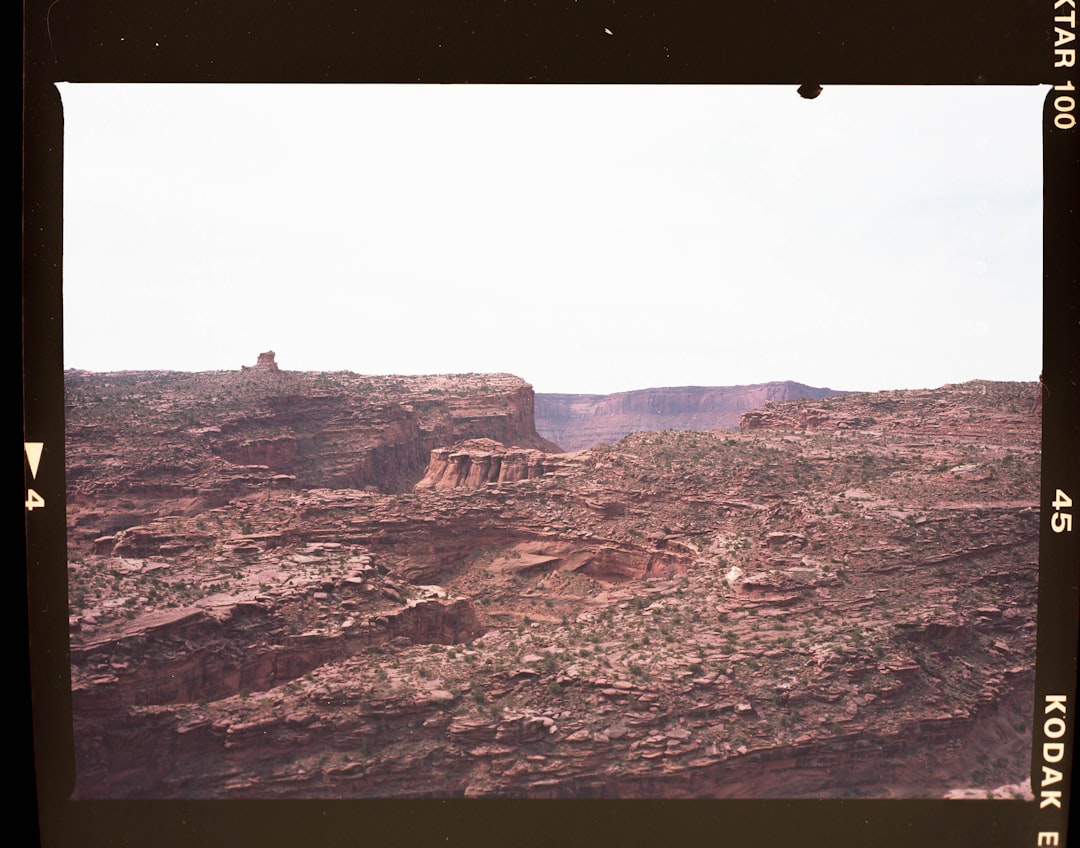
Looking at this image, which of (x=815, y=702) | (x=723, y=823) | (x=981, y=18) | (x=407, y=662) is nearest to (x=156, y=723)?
(x=407, y=662)

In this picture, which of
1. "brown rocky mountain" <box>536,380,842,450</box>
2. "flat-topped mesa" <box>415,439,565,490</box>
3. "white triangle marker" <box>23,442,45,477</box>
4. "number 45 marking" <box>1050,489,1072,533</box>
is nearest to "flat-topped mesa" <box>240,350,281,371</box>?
"flat-topped mesa" <box>415,439,565,490</box>

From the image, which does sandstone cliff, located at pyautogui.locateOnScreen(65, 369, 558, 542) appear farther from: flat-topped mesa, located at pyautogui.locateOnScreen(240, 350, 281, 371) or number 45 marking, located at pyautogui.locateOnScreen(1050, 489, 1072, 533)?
number 45 marking, located at pyautogui.locateOnScreen(1050, 489, 1072, 533)

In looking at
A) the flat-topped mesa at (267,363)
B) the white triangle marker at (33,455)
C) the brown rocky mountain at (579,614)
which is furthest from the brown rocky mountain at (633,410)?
the white triangle marker at (33,455)

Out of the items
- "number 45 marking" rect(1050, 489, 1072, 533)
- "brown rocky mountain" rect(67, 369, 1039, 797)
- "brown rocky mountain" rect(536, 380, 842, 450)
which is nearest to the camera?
"number 45 marking" rect(1050, 489, 1072, 533)

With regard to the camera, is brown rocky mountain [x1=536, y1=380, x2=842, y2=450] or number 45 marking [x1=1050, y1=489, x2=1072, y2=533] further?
brown rocky mountain [x1=536, y1=380, x2=842, y2=450]

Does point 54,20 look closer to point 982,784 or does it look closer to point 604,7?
point 604,7

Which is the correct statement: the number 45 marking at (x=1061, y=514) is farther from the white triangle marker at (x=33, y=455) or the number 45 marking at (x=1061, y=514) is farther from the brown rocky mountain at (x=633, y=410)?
the brown rocky mountain at (x=633, y=410)

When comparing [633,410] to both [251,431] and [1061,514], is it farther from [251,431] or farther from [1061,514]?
[1061,514]
